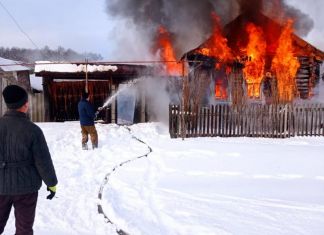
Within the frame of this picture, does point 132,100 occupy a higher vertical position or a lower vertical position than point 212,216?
higher

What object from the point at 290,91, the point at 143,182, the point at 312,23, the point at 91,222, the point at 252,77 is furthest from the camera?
the point at 312,23

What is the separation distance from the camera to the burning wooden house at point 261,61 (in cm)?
1936

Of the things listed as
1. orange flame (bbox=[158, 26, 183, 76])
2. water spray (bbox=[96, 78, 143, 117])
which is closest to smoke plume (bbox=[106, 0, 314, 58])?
orange flame (bbox=[158, 26, 183, 76])

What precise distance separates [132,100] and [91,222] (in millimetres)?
14472

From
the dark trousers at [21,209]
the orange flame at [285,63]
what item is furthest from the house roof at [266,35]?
the dark trousers at [21,209]

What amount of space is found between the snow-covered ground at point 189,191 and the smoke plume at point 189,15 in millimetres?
15128

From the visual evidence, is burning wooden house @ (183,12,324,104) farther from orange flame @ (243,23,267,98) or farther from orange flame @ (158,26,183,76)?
orange flame @ (158,26,183,76)

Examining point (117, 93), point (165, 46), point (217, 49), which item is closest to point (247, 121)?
point (117, 93)

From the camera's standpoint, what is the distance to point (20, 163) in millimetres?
3674

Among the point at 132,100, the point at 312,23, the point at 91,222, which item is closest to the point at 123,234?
the point at 91,222

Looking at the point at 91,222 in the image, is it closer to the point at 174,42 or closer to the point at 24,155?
the point at 24,155

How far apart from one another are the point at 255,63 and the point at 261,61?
34 centimetres

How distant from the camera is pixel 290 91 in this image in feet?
60.5

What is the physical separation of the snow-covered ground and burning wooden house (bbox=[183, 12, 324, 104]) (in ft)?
31.2
